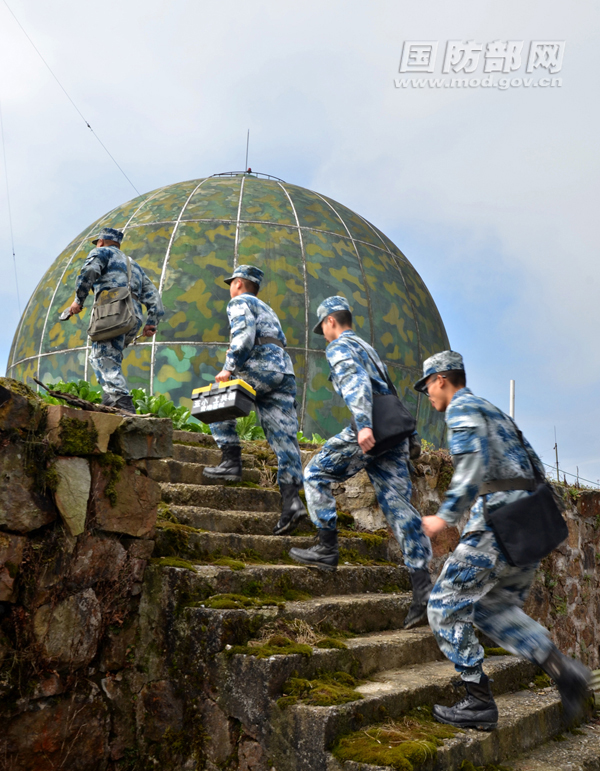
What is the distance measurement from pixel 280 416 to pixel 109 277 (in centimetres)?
245

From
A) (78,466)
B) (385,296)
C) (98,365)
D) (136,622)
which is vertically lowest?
(136,622)

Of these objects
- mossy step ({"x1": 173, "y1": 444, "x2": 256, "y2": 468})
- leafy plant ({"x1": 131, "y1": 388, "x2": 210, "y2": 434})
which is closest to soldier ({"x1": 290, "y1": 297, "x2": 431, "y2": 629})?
mossy step ({"x1": 173, "y1": 444, "x2": 256, "y2": 468})

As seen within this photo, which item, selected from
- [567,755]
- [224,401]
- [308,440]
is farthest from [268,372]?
[308,440]

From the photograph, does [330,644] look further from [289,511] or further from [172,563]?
[289,511]

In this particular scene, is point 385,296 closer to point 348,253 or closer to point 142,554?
point 348,253

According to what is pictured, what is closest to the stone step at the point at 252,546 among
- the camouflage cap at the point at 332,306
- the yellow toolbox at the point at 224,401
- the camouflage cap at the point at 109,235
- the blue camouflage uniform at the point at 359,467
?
the blue camouflage uniform at the point at 359,467

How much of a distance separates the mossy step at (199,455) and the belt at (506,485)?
2569 millimetres

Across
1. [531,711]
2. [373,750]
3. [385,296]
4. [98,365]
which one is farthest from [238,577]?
[385,296]

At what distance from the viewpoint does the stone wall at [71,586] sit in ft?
10.3

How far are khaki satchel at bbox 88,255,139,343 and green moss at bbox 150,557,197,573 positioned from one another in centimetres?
288

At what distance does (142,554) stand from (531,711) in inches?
79.5

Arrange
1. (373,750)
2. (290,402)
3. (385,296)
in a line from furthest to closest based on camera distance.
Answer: (385,296) → (290,402) → (373,750)

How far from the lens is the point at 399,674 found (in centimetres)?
353

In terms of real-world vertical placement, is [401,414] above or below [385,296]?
below
